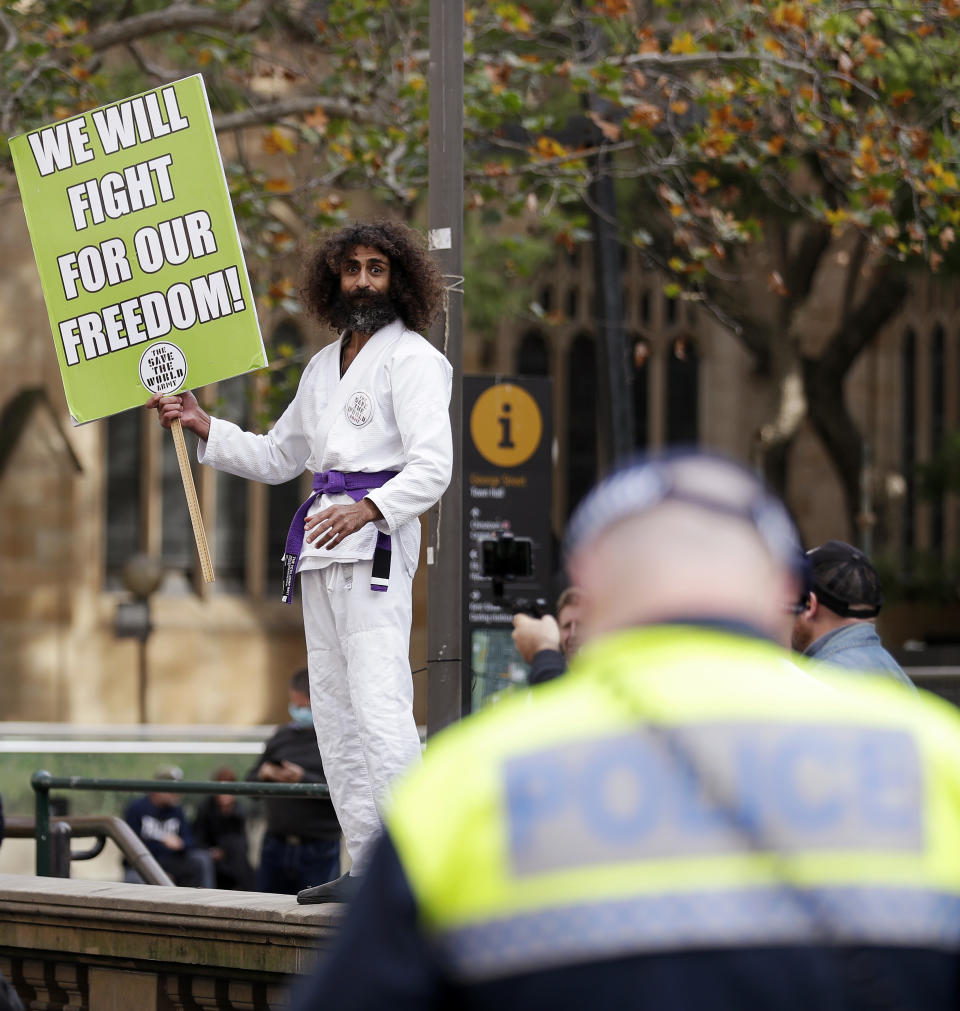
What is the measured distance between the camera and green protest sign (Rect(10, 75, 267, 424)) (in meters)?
5.19

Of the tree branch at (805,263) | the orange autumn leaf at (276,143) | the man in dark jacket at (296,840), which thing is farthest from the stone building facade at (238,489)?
the man in dark jacket at (296,840)

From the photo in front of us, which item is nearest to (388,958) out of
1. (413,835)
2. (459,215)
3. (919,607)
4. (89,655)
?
(413,835)

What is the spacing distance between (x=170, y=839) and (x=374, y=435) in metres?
5.87

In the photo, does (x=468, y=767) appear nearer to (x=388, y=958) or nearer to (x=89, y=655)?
(x=388, y=958)

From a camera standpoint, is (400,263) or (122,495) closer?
(400,263)

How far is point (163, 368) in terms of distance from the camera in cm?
521

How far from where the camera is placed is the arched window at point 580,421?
24.8 meters

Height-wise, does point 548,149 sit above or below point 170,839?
above

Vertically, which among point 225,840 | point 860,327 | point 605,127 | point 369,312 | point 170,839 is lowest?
point 225,840

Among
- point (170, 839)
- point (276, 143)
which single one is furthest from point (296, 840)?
point (276, 143)

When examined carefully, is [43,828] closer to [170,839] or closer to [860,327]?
[170,839]

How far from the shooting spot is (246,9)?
1103 cm

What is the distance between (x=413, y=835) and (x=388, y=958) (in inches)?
4.1

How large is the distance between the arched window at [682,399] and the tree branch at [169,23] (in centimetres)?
1482
